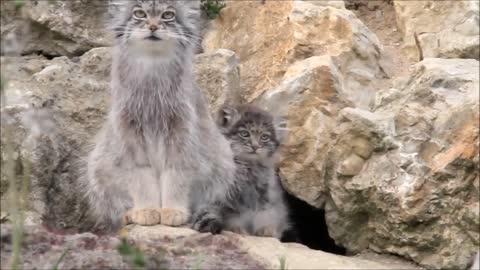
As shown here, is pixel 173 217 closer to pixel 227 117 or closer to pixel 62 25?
pixel 227 117

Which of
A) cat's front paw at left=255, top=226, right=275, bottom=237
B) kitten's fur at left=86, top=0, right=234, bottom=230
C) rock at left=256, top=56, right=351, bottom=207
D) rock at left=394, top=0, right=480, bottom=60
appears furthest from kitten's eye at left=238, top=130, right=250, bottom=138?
rock at left=394, top=0, right=480, bottom=60

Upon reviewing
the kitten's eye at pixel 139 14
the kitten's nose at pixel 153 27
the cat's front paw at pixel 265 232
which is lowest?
the cat's front paw at pixel 265 232

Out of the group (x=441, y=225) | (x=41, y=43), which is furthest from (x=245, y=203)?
(x=41, y=43)

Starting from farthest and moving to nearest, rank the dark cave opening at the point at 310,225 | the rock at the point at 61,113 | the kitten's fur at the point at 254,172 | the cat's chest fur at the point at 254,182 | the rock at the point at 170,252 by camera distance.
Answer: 1. the dark cave opening at the point at 310,225
2. the cat's chest fur at the point at 254,182
3. the kitten's fur at the point at 254,172
4. the rock at the point at 61,113
5. the rock at the point at 170,252

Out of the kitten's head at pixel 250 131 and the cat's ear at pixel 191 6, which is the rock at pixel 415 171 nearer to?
the kitten's head at pixel 250 131

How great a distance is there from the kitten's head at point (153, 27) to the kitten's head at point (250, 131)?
0.72m

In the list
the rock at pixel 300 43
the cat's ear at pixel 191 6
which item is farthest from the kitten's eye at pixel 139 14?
the rock at pixel 300 43

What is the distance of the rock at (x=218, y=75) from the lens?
7.02m

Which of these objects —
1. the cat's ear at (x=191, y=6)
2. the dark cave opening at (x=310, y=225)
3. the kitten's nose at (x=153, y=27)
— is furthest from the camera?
the dark cave opening at (x=310, y=225)

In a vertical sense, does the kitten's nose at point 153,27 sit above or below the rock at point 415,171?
above

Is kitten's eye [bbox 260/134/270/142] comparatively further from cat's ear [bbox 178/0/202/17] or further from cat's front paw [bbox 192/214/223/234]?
→ cat's ear [bbox 178/0/202/17]

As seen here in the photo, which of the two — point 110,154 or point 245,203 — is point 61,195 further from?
point 245,203

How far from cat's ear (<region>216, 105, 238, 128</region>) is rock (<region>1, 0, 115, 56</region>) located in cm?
91

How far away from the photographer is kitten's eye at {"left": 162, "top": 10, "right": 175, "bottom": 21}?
603 cm
